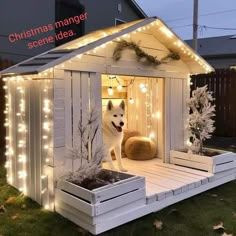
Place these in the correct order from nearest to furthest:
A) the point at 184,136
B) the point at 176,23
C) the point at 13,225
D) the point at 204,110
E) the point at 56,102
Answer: the point at 13,225 < the point at 56,102 < the point at 204,110 < the point at 184,136 < the point at 176,23

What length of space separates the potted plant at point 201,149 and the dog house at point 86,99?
0.17 meters

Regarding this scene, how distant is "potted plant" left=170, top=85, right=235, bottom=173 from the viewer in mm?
4595

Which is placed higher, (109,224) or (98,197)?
(98,197)

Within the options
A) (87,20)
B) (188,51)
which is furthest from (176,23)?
(188,51)

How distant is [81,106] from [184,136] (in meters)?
2.29

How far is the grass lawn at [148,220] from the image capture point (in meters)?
3.21

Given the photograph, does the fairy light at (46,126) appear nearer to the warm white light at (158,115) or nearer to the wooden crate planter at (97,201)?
the wooden crate planter at (97,201)

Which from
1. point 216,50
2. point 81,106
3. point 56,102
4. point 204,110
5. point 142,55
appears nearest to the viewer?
A: point 56,102

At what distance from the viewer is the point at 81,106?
3.89 m

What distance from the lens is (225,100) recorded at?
9055mm

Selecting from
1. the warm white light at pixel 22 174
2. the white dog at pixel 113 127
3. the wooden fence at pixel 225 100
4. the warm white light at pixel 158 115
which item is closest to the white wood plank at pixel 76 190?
the warm white light at pixel 22 174

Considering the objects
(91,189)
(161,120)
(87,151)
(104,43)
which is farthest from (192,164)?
(104,43)

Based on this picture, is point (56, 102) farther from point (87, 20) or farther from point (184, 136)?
point (87, 20)

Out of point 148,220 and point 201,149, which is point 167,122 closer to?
point 201,149
